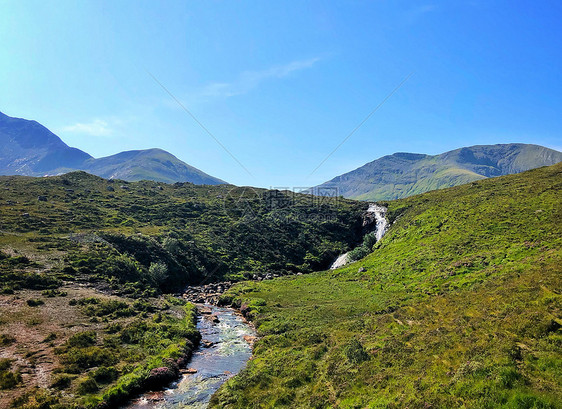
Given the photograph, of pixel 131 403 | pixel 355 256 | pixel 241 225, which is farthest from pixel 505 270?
pixel 241 225

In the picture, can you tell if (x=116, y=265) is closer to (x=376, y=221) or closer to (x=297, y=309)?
(x=297, y=309)

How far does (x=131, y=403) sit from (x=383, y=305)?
35.5 meters

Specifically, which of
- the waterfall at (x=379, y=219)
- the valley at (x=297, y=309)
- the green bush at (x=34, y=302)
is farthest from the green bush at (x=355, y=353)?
the waterfall at (x=379, y=219)

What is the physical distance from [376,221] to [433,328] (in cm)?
10644

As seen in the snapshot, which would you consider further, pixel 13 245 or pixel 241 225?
pixel 241 225

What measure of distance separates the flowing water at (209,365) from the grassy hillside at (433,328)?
2.29 metres

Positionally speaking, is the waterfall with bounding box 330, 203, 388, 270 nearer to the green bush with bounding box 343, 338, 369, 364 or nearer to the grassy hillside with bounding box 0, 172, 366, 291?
the grassy hillside with bounding box 0, 172, 366, 291

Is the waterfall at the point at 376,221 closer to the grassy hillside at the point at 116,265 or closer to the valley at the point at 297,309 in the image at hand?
the grassy hillside at the point at 116,265

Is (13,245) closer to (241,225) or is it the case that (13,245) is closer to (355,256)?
(241,225)

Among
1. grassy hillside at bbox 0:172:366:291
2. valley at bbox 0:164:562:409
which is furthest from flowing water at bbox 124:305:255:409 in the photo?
grassy hillside at bbox 0:172:366:291

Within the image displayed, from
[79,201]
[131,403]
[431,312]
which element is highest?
[79,201]

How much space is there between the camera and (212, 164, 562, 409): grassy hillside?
54.4 feet

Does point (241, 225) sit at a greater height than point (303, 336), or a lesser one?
greater

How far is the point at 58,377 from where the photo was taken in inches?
1002
